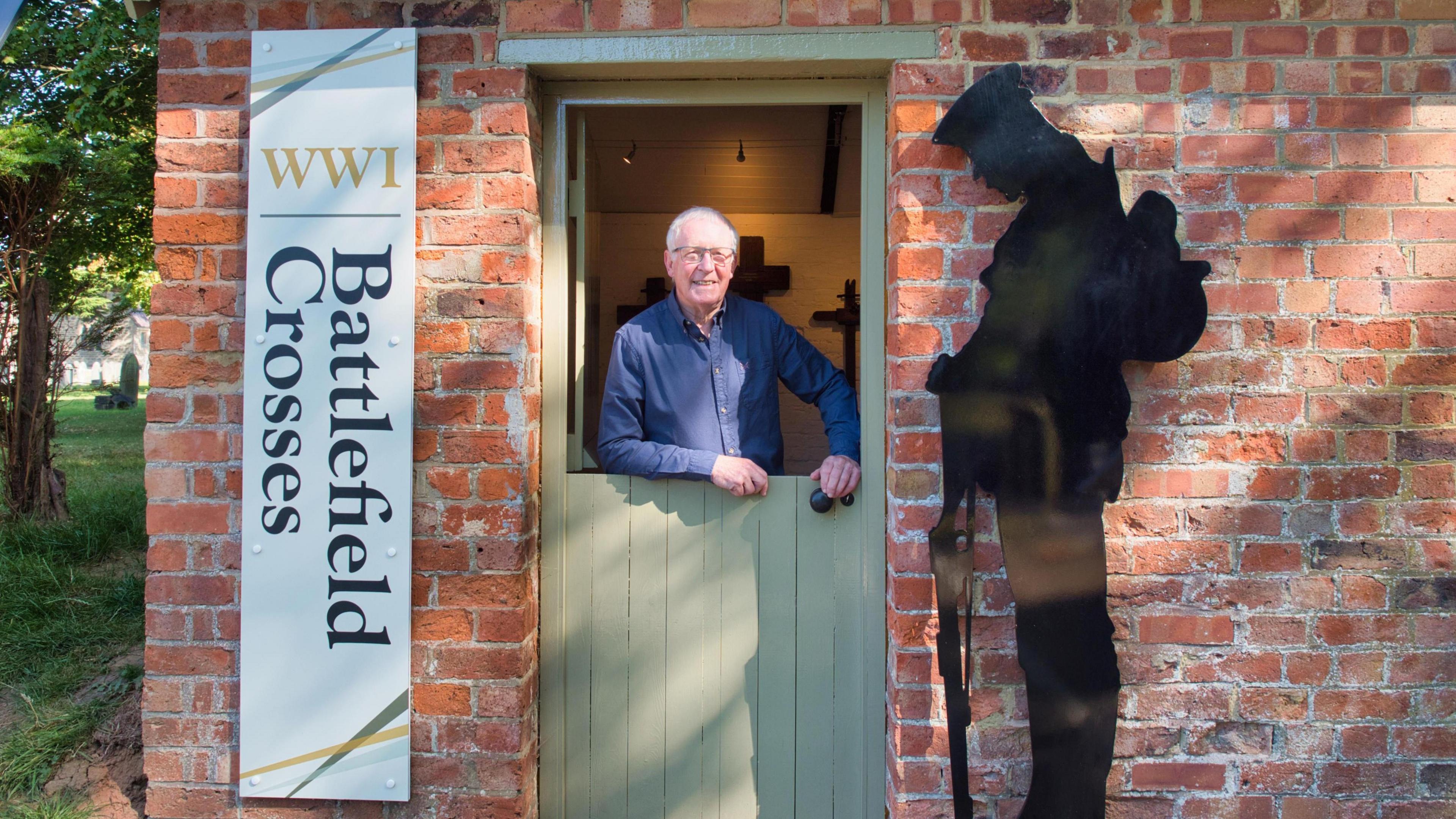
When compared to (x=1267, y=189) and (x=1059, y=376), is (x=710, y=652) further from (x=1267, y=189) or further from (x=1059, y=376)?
(x=1267, y=189)

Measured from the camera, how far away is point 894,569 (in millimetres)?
2123

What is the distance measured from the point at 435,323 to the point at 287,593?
781mm

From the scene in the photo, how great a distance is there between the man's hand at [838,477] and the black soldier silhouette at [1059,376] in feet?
1.08

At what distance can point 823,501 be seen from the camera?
88.4 inches

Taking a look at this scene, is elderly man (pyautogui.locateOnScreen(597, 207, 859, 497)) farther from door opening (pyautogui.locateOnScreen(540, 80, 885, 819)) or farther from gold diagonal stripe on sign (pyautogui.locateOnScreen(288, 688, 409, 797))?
gold diagonal stripe on sign (pyautogui.locateOnScreen(288, 688, 409, 797))

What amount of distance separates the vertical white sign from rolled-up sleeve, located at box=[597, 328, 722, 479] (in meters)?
0.52

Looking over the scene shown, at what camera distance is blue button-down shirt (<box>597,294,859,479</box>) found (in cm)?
231

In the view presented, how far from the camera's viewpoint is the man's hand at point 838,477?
223 cm

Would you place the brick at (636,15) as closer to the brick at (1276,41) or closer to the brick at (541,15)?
the brick at (541,15)

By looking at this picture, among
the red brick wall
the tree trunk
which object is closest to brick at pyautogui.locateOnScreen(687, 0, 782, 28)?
the red brick wall

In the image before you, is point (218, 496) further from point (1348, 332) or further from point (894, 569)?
point (1348, 332)

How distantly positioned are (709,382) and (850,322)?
4.52 feet

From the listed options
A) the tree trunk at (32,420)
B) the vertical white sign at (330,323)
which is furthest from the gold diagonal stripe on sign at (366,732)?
the tree trunk at (32,420)

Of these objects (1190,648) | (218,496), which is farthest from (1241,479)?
(218,496)
